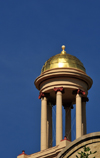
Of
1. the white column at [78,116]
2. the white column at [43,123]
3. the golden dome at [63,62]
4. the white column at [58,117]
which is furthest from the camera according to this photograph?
the golden dome at [63,62]

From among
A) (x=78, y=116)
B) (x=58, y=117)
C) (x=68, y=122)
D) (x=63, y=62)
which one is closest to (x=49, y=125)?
(x=68, y=122)

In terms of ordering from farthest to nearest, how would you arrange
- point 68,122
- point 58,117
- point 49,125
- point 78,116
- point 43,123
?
point 68,122 → point 49,125 → point 43,123 → point 78,116 → point 58,117

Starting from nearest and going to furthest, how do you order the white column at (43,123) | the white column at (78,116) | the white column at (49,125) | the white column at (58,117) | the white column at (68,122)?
1. the white column at (58,117)
2. the white column at (78,116)
3. the white column at (43,123)
4. the white column at (49,125)
5. the white column at (68,122)

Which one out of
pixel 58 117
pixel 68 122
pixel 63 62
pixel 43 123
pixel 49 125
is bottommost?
pixel 58 117

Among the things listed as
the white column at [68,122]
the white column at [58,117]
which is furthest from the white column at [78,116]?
the white column at [68,122]

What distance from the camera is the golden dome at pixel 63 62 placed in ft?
206

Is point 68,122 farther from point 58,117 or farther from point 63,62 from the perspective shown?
point 63,62

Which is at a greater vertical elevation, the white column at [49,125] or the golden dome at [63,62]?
the golden dome at [63,62]

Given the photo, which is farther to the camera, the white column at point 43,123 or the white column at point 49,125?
the white column at point 49,125

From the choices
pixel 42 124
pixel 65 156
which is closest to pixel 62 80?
pixel 42 124

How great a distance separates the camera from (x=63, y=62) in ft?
207

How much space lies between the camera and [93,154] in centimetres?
4472

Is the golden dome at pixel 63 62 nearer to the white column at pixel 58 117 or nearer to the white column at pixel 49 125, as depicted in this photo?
the white column at pixel 58 117

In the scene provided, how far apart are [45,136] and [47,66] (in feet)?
25.7
